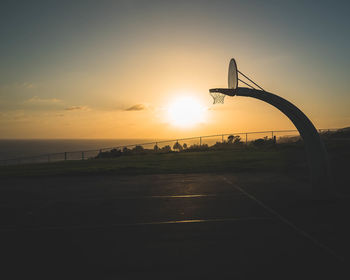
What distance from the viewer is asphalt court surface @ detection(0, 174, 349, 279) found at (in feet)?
14.2

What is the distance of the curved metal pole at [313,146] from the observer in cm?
886

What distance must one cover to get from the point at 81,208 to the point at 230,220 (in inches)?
187

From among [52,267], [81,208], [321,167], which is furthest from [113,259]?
[321,167]

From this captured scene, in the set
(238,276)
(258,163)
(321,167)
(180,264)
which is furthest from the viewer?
(258,163)

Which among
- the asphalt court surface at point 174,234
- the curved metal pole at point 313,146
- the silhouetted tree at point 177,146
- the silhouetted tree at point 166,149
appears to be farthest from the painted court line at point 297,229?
the silhouetted tree at point 177,146

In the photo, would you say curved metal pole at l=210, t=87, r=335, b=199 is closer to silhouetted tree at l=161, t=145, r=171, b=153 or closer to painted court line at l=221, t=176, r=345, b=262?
painted court line at l=221, t=176, r=345, b=262

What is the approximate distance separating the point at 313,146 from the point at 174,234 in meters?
6.10

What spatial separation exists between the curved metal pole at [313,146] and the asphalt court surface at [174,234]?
0.80 meters

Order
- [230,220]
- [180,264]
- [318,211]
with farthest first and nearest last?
[318,211] < [230,220] < [180,264]

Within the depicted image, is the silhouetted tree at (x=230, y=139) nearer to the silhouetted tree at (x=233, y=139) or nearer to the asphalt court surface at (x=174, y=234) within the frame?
the silhouetted tree at (x=233, y=139)

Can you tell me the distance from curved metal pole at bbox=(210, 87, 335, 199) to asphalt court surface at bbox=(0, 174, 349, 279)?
2.63 feet

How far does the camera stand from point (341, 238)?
543cm

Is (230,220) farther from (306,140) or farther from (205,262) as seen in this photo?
(306,140)

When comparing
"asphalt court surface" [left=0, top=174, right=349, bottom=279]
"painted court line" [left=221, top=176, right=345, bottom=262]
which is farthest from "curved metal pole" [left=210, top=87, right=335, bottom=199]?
"painted court line" [left=221, top=176, right=345, bottom=262]
